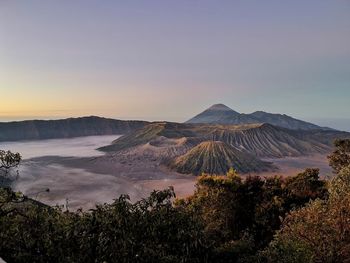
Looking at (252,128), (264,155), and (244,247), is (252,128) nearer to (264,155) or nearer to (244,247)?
(264,155)

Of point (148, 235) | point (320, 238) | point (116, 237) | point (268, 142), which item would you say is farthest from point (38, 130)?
point (116, 237)

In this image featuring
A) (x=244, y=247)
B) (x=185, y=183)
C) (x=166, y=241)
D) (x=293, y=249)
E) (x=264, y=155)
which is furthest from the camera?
(x=264, y=155)

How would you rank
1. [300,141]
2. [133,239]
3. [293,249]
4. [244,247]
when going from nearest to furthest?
[133,239], [293,249], [244,247], [300,141]

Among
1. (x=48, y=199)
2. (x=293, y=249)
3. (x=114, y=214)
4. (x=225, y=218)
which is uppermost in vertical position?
(x=114, y=214)

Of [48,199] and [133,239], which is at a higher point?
[133,239]

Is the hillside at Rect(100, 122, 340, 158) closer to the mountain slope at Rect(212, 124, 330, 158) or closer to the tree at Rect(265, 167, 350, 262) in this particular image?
the mountain slope at Rect(212, 124, 330, 158)

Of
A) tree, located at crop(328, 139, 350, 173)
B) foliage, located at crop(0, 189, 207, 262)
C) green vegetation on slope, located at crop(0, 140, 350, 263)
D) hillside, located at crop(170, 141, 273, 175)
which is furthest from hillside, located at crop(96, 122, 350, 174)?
foliage, located at crop(0, 189, 207, 262)

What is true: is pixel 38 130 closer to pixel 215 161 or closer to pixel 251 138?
pixel 251 138

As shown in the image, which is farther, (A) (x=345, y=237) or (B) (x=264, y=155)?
(B) (x=264, y=155)

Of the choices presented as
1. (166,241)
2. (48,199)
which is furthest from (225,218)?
(48,199)
